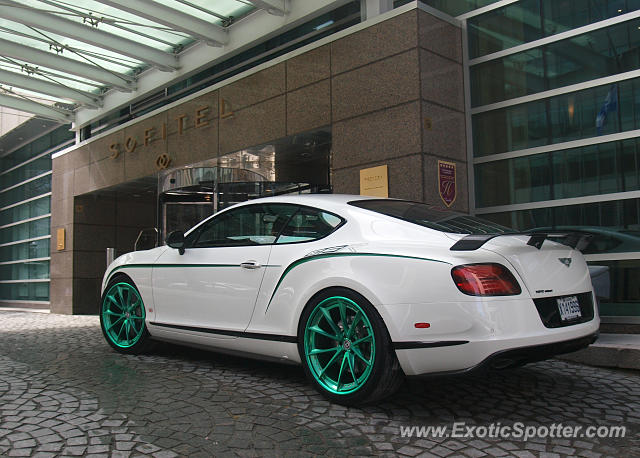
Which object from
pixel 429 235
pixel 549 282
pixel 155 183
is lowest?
pixel 549 282

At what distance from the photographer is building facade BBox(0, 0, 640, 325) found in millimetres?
6520

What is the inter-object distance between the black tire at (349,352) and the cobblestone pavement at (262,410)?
5.2 inches

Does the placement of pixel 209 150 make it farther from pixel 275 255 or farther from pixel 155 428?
pixel 155 428

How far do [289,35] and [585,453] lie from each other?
303 inches

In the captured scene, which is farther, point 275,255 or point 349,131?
point 349,131

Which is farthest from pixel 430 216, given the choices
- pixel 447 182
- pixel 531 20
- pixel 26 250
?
pixel 26 250

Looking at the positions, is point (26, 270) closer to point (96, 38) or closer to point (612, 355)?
point (96, 38)

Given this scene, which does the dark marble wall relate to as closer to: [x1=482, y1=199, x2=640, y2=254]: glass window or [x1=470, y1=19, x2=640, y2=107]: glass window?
[x1=470, y1=19, x2=640, y2=107]: glass window

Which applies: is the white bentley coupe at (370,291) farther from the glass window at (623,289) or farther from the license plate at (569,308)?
the glass window at (623,289)

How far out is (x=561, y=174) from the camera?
6926 mm

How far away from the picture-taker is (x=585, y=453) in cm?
287

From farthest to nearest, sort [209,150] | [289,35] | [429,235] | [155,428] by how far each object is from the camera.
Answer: [209,150] < [289,35] < [429,235] < [155,428]

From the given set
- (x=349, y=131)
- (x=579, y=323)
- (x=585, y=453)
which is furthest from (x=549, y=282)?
(x=349, y=131)

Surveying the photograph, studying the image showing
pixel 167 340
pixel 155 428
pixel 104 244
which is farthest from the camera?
pixel 104 244
